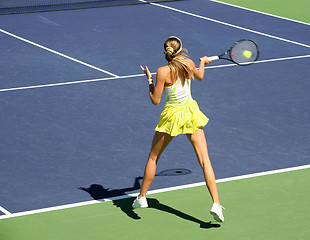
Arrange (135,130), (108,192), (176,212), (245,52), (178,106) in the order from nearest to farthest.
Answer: (178,106), (176,212), (108,192), (245,52), (135,130)

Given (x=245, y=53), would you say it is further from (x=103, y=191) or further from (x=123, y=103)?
(x=123, y=103)

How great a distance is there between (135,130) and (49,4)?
1043 centimetres

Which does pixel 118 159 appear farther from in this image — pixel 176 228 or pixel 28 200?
pixel 176 228

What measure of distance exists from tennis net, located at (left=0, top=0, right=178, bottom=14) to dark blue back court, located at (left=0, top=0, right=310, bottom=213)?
653 mm

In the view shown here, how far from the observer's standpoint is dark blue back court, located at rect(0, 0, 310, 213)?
36.5ft

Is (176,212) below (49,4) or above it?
below

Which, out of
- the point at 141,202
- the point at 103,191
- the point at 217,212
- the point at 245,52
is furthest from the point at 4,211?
the point at 245,52

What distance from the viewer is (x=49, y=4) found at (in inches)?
880

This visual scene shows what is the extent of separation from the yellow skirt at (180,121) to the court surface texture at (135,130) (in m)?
1.06

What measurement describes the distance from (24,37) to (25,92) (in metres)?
4.31

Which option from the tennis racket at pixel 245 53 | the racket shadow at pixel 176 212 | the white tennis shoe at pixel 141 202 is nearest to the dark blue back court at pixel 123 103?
the racket shadow at pixel 176 212

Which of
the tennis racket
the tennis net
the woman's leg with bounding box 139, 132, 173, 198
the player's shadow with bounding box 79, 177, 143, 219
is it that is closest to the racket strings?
the tennis racket

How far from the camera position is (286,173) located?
36.2 ft

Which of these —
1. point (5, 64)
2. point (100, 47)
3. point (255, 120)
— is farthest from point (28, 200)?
point (100, 47)
